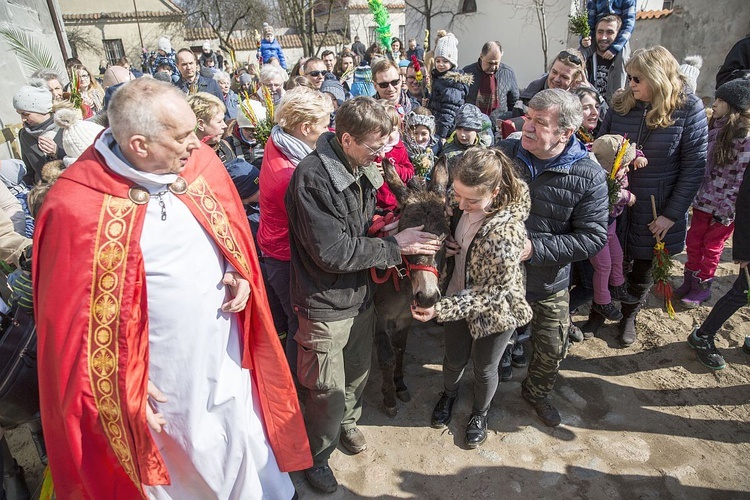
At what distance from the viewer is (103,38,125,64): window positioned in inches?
1399

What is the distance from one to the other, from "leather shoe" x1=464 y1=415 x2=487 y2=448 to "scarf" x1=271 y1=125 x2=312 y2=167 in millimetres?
2184

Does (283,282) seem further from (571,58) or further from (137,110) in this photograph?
(571,58)

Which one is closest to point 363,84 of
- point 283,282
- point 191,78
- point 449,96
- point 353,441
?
point 449,96

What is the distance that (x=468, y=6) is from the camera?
19.6m

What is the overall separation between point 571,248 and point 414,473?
5.91ft

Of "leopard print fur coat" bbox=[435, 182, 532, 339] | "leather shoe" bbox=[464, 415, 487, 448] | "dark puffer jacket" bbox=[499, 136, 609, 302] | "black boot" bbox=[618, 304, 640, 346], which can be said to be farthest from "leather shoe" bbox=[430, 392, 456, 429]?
"black boot" bbox=[618, 304, 640, 346]

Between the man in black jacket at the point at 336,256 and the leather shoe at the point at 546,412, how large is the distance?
139cm

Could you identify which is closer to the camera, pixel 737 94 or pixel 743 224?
pixel 743 224

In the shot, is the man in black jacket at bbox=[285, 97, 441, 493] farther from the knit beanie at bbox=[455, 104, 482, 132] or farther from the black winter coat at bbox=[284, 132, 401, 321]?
the knit beanie at bbox=[455, 104, 482, 132]

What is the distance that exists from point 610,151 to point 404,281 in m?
1.98

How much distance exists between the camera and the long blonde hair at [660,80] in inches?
136

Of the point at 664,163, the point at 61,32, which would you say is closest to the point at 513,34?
the point at 61,32

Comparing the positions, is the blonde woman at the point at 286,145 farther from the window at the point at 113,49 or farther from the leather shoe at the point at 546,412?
the window at the point at 113,49

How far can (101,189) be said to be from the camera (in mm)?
1858
